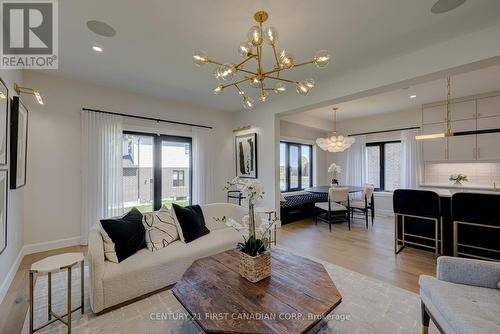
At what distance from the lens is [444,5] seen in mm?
1956

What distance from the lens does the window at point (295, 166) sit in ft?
21.3

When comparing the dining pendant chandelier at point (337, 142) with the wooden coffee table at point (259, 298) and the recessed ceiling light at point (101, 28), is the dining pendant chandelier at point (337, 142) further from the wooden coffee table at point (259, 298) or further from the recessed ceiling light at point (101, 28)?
the recessed ceiling light at point (101, 28)

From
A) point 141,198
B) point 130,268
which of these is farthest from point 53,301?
Answer: point 141,198

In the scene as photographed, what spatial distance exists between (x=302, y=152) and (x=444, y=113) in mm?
3536

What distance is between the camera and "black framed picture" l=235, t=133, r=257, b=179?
5.01 m

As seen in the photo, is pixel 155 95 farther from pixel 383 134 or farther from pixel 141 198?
pixel 383 134

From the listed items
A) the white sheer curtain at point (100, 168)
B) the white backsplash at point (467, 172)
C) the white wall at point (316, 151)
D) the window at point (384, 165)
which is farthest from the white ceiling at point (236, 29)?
the window at point (384, 165)

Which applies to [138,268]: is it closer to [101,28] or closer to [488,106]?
[101,28]

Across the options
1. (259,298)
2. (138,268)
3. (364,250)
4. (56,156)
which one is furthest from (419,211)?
(56,156)

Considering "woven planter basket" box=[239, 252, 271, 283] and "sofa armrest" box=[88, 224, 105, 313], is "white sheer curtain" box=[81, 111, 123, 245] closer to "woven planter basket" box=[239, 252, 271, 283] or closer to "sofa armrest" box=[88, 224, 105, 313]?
"sofa armrest" box=[88, 224, 105, 313]

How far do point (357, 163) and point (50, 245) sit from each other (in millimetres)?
7340

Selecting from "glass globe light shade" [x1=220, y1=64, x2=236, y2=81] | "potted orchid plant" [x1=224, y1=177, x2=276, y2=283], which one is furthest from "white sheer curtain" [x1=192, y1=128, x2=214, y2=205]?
"potted orchid plant" [x1=224, y1=177, x2=276, y2=283]

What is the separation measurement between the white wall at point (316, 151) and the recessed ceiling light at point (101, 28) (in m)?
4.78

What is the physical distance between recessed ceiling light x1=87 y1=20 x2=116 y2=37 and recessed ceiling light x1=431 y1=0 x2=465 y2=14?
126 inches
